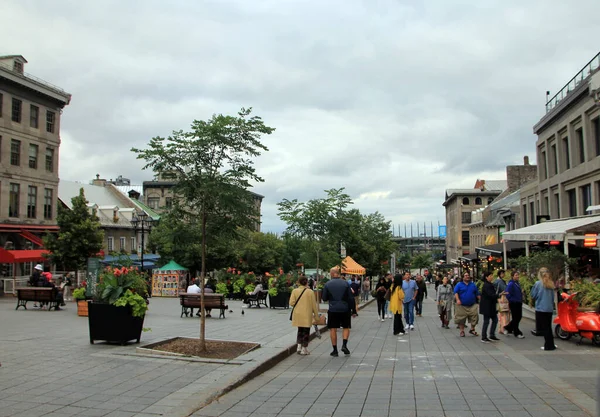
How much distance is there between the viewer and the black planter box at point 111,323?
36.5ft

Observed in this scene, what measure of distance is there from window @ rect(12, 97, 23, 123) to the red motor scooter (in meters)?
36.8

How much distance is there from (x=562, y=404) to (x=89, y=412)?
5.62 meters

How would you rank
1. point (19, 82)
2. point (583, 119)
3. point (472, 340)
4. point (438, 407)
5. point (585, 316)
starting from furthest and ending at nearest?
point (19, 82) → point (583, 119) → point (472, 340) → point (585, 316) → point (438, 407)

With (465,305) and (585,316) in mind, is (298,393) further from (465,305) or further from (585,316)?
(465,305)

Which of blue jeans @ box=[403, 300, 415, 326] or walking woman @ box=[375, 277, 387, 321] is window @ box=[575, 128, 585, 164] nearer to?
walking woman @ box=[375, 277, 387, 321]

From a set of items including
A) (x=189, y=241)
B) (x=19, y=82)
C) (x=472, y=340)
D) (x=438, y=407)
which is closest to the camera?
(x=438, y=407)

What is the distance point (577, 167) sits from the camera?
92.7 ft

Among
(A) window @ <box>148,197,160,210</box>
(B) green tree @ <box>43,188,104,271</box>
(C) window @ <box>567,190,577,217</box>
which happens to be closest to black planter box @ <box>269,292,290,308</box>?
(B) green tree @ <box>43,188,104,271</box>

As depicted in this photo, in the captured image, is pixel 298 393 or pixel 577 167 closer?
pixel 298 393

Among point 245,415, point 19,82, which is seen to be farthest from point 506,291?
point 19,82

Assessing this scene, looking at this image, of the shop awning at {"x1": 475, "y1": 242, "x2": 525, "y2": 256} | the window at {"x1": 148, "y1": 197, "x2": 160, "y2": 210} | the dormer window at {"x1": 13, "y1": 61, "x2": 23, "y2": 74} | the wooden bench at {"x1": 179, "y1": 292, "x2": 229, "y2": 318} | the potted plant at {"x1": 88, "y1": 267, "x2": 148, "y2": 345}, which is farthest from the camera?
the window at {"x1": 148, "y1": 197, "x2": 160, "y2": 210}

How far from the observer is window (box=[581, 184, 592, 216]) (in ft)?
90.7

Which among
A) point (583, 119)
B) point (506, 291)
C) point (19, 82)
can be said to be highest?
point (19, 82)

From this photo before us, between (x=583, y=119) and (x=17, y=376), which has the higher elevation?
(x=583, y=119)
